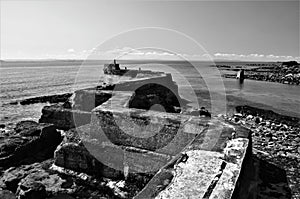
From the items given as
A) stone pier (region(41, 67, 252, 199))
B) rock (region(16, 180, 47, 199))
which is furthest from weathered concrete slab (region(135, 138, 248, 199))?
rock (region(16, 180, 47, 199))

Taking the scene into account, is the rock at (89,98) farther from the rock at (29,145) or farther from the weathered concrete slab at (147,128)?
the weathered concrete slab at (147,128)

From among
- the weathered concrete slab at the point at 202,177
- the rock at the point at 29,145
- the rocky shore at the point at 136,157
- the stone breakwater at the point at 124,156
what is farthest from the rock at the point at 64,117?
the weathered concrete slab at the point at 202,177

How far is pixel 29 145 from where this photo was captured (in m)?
8.05

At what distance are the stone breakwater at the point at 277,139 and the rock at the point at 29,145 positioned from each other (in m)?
7.11

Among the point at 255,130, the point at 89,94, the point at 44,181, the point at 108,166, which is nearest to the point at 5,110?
the point at 89,94

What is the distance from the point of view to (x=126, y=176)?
5.91 meters

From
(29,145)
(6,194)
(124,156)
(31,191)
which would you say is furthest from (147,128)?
(29,145)

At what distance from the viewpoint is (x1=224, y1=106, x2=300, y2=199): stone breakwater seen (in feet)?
22.3

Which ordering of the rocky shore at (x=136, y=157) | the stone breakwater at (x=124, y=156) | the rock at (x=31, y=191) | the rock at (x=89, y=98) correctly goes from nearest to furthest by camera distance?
1. the rocky shore at (x=136, y=157)
2. the stone breakwater at (x=124, y=156)
3. the rock at (x=31, y=191)
4. the rock at (x=89, y=98)

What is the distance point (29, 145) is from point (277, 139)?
8.96 metres

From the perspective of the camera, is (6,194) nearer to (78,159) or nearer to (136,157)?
(78,159)

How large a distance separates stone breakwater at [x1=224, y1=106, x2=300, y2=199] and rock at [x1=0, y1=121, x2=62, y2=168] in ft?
23.3

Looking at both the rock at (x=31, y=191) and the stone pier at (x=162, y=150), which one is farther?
the rock at (x=31, y=191)

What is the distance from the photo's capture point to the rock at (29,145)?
298 inches
